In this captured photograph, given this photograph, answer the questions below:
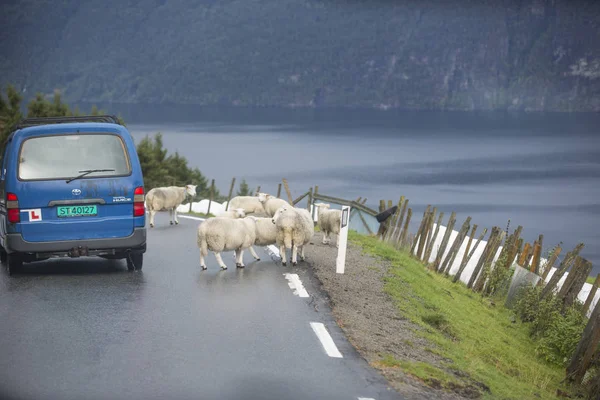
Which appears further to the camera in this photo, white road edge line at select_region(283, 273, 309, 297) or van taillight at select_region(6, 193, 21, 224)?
van taillight at select_region(6, 193, 21, 224)

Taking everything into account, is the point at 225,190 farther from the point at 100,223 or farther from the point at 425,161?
the point at 100,223

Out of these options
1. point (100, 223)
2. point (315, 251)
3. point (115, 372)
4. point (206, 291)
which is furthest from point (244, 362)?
point (315, 251)

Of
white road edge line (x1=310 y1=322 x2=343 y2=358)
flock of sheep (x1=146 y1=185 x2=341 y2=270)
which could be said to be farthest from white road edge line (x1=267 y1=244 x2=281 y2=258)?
white road edge line (x1=310 y1=322 x2=343 y2=358)

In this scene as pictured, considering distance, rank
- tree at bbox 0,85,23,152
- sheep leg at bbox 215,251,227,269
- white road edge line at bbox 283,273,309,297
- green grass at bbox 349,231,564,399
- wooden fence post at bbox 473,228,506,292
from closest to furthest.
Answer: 1. green grass at bbox 349,231,564,399
2. white road edge line at bbox 283,273,309,297
3. sheep leg at bbox 215,251,227,269
4. wooden fence post at bbox 473,228,506,292
5. tree at bbox 0,85,23,152

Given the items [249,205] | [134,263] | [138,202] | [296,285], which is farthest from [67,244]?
[249,205]

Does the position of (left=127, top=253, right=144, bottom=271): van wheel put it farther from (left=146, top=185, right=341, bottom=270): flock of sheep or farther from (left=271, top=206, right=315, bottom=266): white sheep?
(left=271, top=206, right=315, bottom=266): white sheep

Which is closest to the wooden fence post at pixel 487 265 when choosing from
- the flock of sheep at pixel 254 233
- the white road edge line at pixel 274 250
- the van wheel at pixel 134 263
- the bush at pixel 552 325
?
the bush at pixel 552 325

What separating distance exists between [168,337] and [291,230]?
15.5 feet

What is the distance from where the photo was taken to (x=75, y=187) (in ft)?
37.2

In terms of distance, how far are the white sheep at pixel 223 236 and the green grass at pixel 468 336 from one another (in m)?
2.26

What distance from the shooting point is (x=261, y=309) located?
396 inches

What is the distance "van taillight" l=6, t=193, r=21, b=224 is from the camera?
36.8ft

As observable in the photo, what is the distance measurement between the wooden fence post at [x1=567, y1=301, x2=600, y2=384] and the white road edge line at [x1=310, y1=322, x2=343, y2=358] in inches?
141

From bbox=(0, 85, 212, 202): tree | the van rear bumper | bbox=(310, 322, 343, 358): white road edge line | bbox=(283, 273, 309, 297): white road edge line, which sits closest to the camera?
bbox=(310, 322, 343, 358): white road edge line
